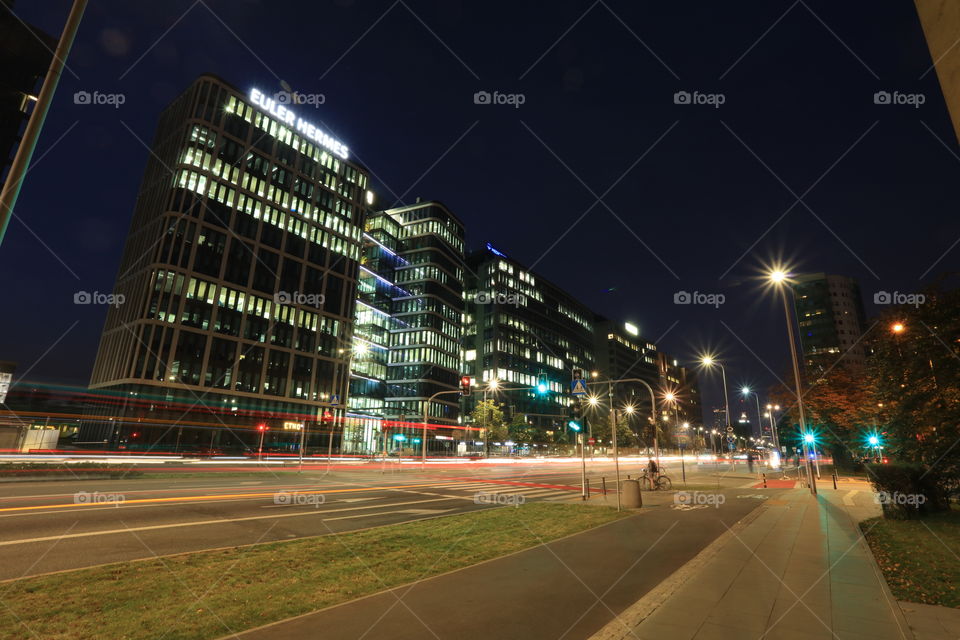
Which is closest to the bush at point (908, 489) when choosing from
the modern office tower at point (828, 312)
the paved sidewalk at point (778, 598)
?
the paved sidewalk at point (778, 598)

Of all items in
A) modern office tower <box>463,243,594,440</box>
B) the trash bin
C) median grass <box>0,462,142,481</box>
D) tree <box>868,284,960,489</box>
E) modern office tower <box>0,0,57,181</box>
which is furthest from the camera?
modern office tower <box>463,243,594,440</box>

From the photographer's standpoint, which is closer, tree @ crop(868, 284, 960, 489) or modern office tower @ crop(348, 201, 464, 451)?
tree @ crop(868, 284, 960, 489)

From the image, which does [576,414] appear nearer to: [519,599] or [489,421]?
[519,599]

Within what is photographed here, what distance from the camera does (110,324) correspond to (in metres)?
57.8

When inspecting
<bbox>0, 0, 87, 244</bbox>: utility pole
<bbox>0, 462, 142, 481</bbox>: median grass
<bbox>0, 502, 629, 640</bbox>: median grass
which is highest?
<bbox>0, 0, 87, 244</bbox>: utility pole

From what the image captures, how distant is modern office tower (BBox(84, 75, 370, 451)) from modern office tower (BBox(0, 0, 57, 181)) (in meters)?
28.3

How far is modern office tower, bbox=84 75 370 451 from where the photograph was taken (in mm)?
51250

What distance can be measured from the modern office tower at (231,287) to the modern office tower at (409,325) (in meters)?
8.46

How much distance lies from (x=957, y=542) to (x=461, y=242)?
314 feet

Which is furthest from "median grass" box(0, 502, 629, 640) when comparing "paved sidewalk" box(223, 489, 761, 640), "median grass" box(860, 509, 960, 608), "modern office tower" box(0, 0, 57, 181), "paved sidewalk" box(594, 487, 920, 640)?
"modern office tower" box(0, 0, 57, 181)

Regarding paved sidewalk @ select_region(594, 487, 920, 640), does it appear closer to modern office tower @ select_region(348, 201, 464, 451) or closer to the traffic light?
the traffic light

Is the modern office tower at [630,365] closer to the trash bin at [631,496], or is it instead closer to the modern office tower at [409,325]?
the modern office tower at [409,325]

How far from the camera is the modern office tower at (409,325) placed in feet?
259

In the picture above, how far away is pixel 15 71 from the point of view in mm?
26156
